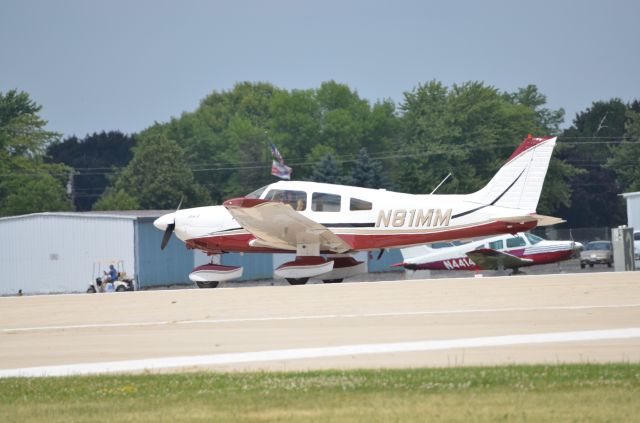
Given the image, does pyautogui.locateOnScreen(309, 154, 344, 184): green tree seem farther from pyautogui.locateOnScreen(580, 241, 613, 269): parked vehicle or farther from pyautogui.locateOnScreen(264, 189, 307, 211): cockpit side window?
pyautogui.locateOnScreen(264, 189, 307, 211): cockpit side window

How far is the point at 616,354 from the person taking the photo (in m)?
11.4

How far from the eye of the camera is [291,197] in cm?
2464

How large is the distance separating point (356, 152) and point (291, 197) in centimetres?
6807

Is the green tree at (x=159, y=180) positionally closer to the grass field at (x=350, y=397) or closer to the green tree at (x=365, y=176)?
the green tree at (x=365, y=176)

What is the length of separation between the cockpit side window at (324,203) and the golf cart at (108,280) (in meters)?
10.1

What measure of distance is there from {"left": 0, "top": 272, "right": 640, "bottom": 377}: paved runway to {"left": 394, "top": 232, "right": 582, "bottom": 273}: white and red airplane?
49.8 feet

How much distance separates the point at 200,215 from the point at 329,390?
1654 cm

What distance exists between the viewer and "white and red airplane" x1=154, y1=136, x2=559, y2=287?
24.3 metres

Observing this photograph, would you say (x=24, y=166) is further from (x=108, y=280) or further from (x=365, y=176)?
(x=108, y=280)

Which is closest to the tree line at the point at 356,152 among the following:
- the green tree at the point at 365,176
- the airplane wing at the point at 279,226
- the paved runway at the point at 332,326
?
the green tree at the point at 365,176

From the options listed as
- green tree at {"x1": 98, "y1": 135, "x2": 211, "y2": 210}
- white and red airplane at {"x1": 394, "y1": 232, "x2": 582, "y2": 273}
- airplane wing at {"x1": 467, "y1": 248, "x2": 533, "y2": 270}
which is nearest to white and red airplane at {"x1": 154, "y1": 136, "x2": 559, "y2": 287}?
airplane wing at {"x1": 467, "y1": 248, "x2": 533, "y2": 270}

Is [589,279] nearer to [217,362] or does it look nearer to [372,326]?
[372,326]

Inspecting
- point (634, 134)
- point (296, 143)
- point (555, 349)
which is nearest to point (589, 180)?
point (634, 134)

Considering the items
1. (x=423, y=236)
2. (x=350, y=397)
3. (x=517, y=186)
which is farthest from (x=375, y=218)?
(x=350, y=397)
